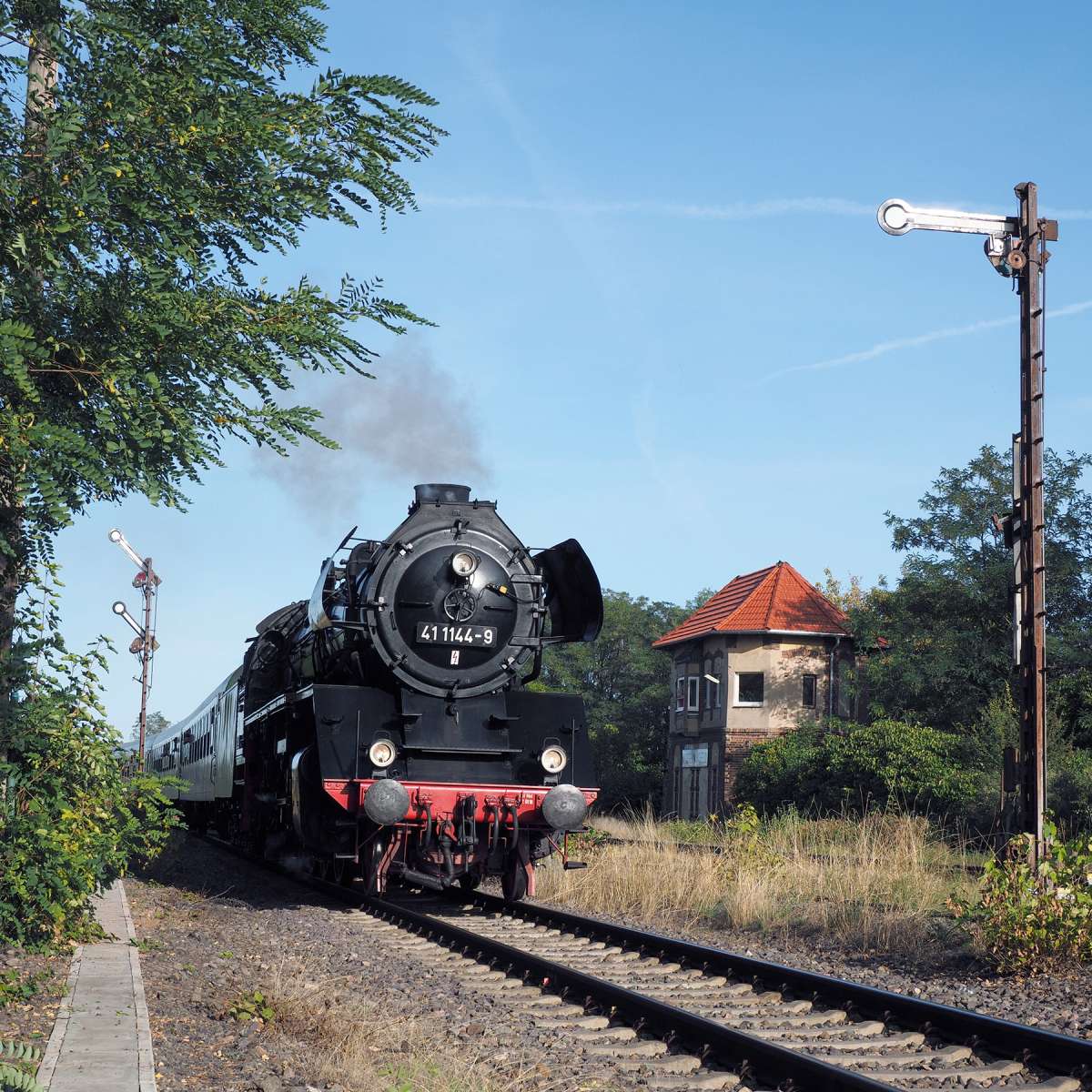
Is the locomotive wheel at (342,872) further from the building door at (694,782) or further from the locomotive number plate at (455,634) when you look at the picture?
the building door at (694,782)

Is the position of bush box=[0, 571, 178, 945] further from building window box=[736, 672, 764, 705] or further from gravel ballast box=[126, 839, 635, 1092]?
building window box=[736, 672, 764, 705]

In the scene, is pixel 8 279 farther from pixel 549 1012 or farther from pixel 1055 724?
pixel 1055 724

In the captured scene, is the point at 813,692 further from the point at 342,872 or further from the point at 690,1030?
the point at 690,1030

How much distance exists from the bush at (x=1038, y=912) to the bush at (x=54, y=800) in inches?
236

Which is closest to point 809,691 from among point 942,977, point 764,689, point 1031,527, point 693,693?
point 764,689

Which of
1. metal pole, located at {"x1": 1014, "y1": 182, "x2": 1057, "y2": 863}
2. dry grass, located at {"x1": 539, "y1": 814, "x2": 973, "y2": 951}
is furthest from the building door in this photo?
metal pole, located at {"x1": 1014, "y1": 182, "x2": 1057, "y2": 863}

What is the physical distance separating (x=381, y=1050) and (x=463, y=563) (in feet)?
19.2

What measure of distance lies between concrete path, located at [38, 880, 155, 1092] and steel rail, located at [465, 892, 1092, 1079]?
358cm

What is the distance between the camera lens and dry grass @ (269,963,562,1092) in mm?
5402

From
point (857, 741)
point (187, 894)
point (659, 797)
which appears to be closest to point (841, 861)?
point (187, 894)

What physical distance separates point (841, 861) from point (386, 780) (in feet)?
18.5

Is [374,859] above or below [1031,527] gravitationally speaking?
below

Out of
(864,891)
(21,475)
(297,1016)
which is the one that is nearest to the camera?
(297,1016)

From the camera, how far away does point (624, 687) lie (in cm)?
6569
